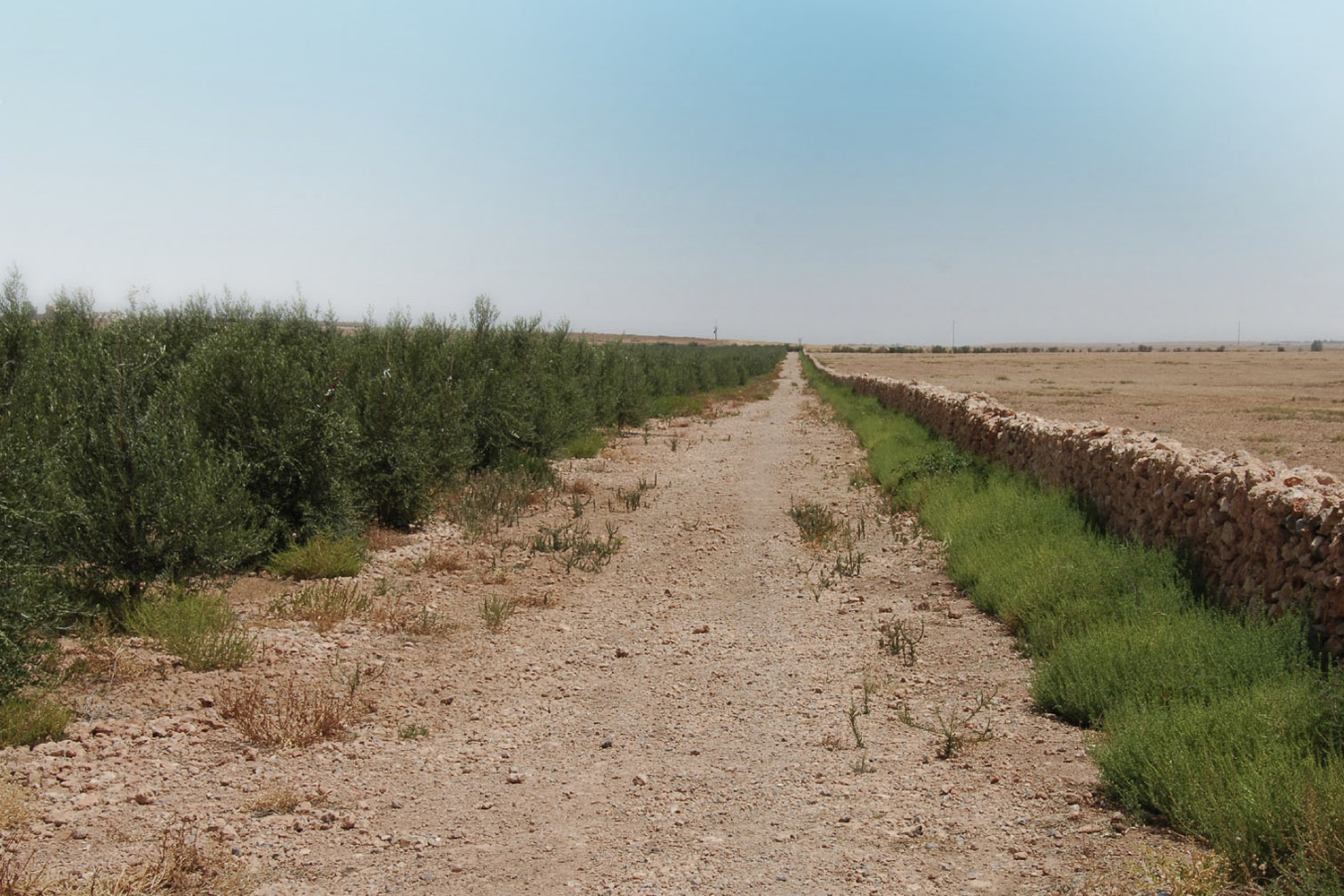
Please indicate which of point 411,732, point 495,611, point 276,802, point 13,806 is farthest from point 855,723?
point 13,806

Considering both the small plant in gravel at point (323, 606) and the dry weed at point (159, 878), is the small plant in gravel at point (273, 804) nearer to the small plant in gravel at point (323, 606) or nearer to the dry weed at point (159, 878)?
the dry weed at point (159, 878)

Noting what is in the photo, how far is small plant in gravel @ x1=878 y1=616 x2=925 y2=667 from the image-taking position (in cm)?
672

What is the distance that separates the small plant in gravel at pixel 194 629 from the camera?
5996mm

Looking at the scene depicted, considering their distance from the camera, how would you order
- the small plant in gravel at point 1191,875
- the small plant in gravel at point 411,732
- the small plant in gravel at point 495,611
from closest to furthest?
the small plant in gravel at point 1191,875 < the small plant in gravel at point 411,732 < the small plant in gravel at point 495,611

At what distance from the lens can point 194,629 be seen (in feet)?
20.3

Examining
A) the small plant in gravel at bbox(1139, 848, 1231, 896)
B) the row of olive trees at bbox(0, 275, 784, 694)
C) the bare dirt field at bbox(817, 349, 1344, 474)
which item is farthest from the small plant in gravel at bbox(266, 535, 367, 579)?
the bare dirt field at bbox(817, 349, 1344, 474)

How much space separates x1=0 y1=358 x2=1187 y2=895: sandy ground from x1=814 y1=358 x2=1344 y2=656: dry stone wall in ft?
5.25

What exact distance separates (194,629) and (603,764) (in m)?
3.30

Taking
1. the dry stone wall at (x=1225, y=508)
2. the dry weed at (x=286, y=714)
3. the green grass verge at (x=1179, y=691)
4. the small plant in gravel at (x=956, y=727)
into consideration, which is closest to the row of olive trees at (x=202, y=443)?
the dry weed at (x=286, y=714)

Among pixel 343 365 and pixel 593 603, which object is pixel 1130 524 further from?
pixel 343 365

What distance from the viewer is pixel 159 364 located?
11.6 m

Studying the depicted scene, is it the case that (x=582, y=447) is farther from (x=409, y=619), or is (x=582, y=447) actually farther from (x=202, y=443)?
(x=409, y=619)

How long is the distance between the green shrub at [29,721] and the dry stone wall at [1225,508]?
714cm

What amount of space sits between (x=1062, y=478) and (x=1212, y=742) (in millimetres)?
6386
